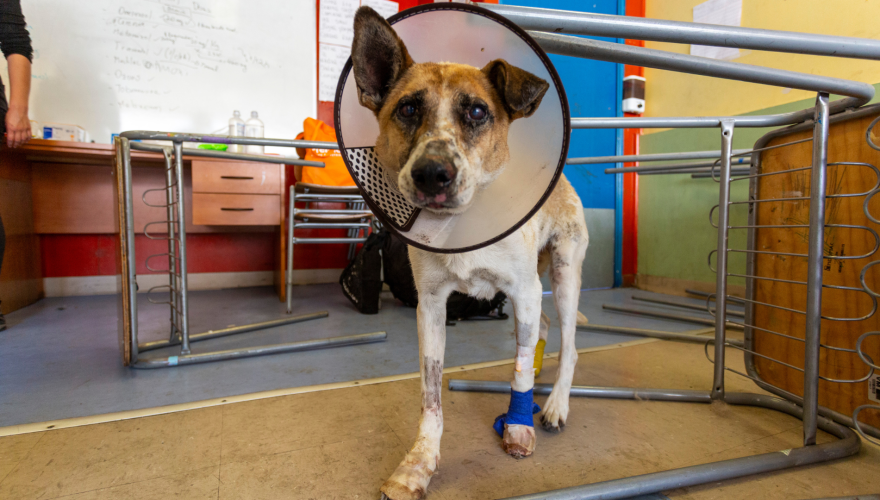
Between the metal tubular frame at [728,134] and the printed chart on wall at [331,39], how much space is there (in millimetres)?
3515

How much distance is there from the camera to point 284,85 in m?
3.97

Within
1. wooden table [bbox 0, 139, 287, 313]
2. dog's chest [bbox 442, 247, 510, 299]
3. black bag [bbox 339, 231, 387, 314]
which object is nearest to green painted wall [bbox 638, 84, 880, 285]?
black bag [bbox 339, 231, 387, 314]

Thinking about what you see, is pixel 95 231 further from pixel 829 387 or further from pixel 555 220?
pixel 829 387

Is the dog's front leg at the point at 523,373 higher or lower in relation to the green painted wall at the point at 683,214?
lower

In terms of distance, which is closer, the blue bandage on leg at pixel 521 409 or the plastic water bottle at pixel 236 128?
the blue bandage on leg at pixel 521 409

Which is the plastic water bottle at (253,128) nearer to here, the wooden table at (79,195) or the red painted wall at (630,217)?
the wooden table at (79,195)

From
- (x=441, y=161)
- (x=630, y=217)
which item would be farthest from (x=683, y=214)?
(x=441, y=161)

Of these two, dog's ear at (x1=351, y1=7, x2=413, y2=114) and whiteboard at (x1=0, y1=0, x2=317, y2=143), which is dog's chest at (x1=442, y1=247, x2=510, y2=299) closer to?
dog's ear at (x1=351, y1=7, x2=413, y2=114)

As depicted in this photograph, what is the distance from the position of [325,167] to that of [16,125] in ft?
5.75

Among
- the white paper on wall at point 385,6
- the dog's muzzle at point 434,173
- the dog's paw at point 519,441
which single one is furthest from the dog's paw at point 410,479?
the white paper on wall at point 385,6

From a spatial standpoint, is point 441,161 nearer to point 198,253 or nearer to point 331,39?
point 198,253

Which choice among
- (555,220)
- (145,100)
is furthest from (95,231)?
(555,220)

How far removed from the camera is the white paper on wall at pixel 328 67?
4.10 meters

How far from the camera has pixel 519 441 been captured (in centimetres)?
113
